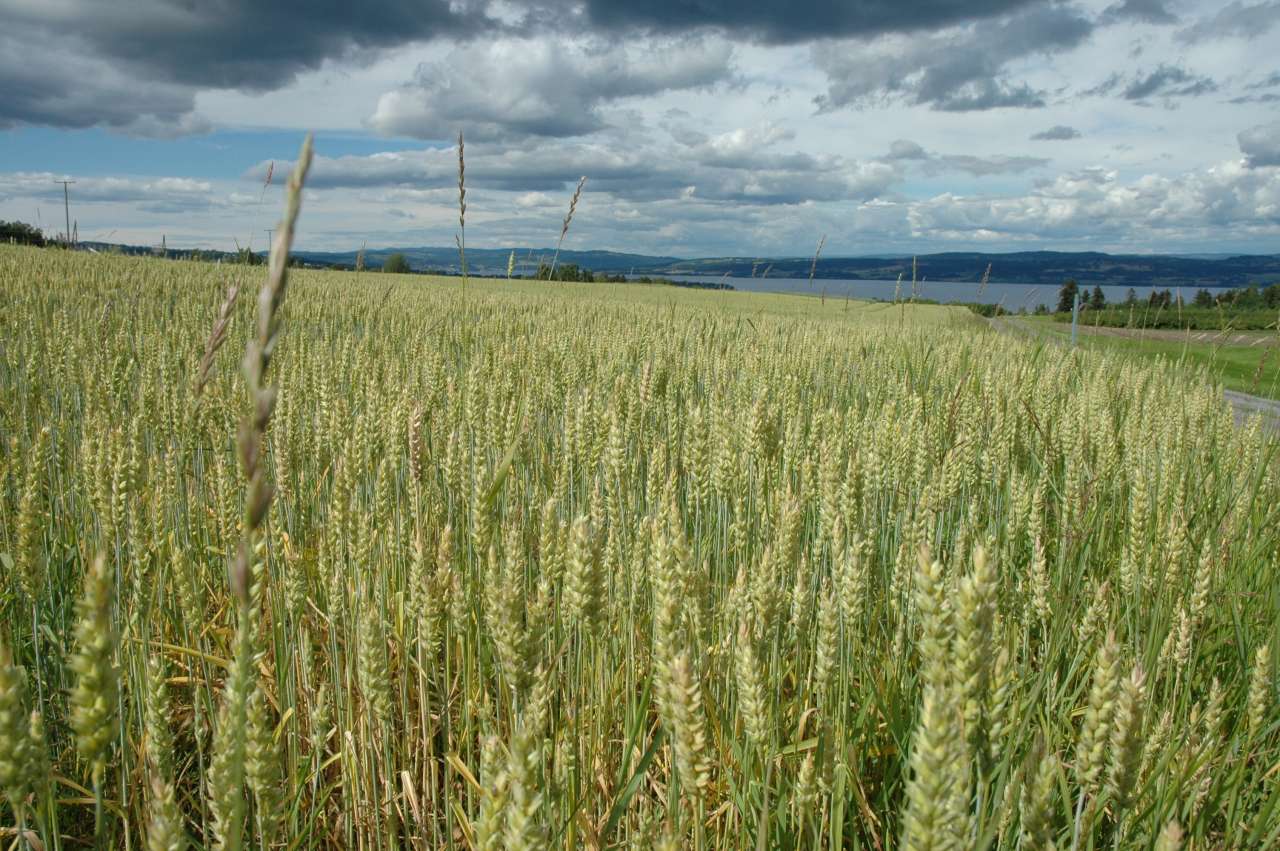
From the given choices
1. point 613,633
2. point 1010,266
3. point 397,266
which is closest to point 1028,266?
point 1010,266

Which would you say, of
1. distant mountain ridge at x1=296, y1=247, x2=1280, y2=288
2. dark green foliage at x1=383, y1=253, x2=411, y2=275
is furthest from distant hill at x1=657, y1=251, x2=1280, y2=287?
dark green foliage at x1=383, y1=253, x2=411, y2=275

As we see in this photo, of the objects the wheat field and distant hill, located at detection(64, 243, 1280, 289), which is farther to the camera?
distant hill, located at detection(64, 243, 1280, 289)

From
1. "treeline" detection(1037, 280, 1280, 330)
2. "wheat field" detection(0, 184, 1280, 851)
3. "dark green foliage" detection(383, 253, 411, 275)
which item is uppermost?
"dark green foliage" detection(383, 253, 411, 275)

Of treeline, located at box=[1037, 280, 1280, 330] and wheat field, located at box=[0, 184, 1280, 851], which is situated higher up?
treeline, located at box=[1037, 280, 1280, 330]

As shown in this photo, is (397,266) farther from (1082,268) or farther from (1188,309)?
(1082,268)

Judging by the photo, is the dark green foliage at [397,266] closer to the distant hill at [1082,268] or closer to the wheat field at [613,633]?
the distant hill at [1082,268]

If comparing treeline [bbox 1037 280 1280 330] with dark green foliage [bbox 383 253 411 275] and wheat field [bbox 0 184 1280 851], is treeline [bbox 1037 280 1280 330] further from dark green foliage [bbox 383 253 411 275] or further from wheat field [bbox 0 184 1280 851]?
dark green foliage [bbox 383 253 411 275]

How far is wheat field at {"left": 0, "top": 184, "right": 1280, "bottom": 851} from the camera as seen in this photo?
849 millimetres

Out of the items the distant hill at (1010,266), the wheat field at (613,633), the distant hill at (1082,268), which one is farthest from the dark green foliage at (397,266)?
the wheat field at (613,633)

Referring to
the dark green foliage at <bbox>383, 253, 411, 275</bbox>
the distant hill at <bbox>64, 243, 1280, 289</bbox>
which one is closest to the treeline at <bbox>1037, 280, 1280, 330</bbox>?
the distant hill at <bbox>64, 243, 1280, 289</bbox>

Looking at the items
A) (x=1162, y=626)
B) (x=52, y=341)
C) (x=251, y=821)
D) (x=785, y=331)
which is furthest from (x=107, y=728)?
(x=785, y=331)

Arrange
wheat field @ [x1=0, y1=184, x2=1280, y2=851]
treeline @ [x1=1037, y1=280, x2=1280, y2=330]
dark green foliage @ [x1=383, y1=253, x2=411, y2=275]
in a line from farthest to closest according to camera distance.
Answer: dark green foliage @ [x1=383, y1=253, x2=411, y2=275] < treeline @ [x1=1037, y1=280, x2=1280, y2=330] < wheat field @ [x1=0, y1=184, x2=1280, y2=851]

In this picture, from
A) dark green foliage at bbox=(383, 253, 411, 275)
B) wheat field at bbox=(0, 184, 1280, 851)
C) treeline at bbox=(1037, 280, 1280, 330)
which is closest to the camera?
wheat field at bbox=(0, 184, 1280, 851)

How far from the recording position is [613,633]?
1688mm
